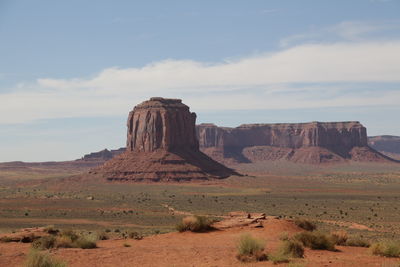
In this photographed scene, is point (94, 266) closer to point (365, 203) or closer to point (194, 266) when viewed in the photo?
point (194, 266)

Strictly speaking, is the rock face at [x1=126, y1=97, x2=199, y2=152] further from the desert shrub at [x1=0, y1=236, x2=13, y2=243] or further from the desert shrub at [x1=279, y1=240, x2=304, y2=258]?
the desert shrub at [x1=279, y1=240, x2=304, y2=258]

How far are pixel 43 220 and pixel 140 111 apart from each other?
79867 millimetres

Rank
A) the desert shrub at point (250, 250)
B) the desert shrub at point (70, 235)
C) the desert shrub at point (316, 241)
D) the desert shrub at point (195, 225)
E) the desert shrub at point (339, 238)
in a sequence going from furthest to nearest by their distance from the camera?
the desert shrub at point (195, 225) < the desert shrub at point (339, 238) < the desert shrub at point (70, 235) < the desert shrub at point (316, 241) < the desert shrub at point (250, 250)

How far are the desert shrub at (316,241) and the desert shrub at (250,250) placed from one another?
2.93 metres

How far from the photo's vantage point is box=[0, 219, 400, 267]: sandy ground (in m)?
16.7

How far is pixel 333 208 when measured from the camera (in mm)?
55969

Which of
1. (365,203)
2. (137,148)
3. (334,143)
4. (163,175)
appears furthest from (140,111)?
(334,143)

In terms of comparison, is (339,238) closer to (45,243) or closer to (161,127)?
(45,243)

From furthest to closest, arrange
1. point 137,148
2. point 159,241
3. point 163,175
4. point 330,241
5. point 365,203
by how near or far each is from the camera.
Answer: point 137,148
point 163,175
point 365,203
point 159,241
point 330,241

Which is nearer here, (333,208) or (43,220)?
(43,220)

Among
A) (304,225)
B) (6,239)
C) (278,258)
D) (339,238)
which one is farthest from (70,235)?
(339,238)

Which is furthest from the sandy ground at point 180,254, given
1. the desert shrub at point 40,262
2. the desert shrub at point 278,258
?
the desert shrub at point 40,262

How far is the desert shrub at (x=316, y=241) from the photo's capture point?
1997cm

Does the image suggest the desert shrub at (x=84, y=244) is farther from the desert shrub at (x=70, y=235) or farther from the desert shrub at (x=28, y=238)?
the desert shrub at (x=28, y=238)
